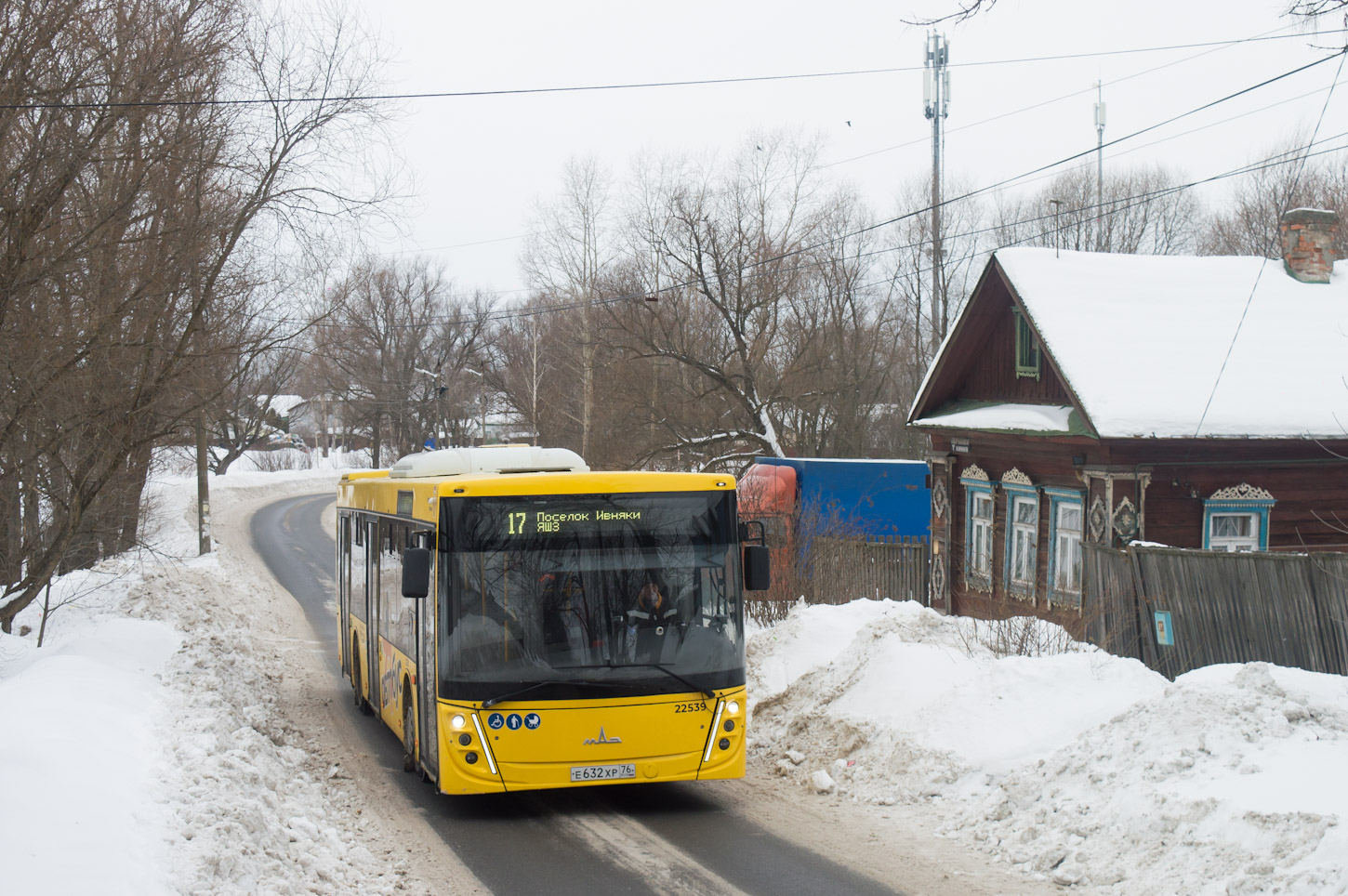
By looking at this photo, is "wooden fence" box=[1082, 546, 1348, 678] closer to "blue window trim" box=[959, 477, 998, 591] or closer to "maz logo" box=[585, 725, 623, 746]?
"maz logo" box=[585, 725, 623, 746]

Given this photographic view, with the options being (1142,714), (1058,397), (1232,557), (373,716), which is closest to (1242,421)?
(1058,397)

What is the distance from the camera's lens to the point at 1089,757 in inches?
332

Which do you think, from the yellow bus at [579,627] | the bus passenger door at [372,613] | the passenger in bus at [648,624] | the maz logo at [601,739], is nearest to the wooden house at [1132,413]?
the yellow bus at [579,627]

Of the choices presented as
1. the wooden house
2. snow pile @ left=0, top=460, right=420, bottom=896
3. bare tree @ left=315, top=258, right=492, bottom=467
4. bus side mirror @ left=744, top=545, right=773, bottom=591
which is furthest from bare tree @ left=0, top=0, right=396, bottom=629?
bare tree @ left=315, top=258, right=492, bottom=467

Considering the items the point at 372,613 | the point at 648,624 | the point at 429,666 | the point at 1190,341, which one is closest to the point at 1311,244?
the point at 1190,341

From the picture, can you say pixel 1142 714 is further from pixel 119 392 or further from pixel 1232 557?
pixel 119 392

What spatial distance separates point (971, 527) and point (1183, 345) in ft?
16.9

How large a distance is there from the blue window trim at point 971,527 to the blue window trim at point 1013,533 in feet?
1.39

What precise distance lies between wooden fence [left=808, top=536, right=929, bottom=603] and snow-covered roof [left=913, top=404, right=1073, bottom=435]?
2.56 metres

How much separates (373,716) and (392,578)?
3.41 m

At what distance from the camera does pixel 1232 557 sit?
1153 cm

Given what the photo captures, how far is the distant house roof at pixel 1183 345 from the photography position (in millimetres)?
17047

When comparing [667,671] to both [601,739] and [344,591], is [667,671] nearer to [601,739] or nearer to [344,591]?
[601,739]

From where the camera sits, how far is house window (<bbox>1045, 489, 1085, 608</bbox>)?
1842cm
